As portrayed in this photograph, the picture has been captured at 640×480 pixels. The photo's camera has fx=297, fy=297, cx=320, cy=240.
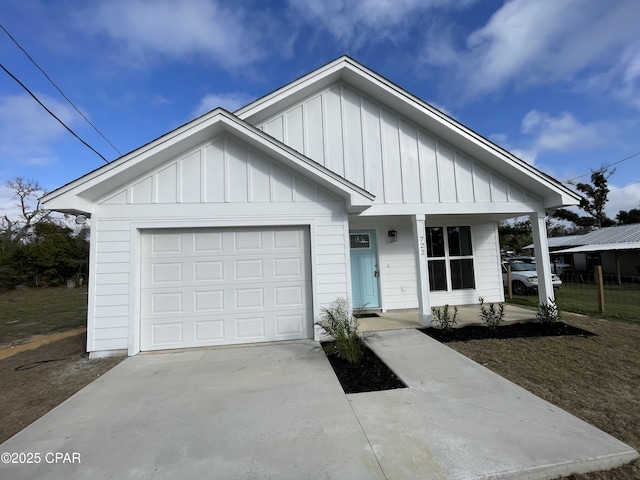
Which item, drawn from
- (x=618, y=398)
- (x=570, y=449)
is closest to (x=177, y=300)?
(x=570, y=449)

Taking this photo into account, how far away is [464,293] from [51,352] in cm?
1015

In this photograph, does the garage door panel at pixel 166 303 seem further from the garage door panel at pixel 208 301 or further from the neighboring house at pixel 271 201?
the garage door panel at pixel 208 301

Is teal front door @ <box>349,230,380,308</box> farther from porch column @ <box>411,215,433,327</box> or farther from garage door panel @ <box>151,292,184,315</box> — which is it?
garage door panel @ <box>151,292,184,315</box>

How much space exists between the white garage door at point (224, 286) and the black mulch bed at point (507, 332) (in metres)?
2.66

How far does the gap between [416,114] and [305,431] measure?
21.3 feet

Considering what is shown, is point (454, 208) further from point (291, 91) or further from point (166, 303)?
point (166, 303)

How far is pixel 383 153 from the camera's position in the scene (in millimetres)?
6797

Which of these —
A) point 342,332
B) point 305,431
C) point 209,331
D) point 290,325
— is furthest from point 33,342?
point 305,431

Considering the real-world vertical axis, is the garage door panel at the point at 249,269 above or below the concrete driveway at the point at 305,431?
above

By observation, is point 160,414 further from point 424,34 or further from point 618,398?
point 424,34

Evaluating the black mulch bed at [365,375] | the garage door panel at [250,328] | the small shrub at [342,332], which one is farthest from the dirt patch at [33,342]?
the black mulch bed at [365,375]

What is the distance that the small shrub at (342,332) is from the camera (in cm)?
460

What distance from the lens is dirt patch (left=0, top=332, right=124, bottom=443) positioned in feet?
11.6

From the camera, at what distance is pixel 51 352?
591 cm
